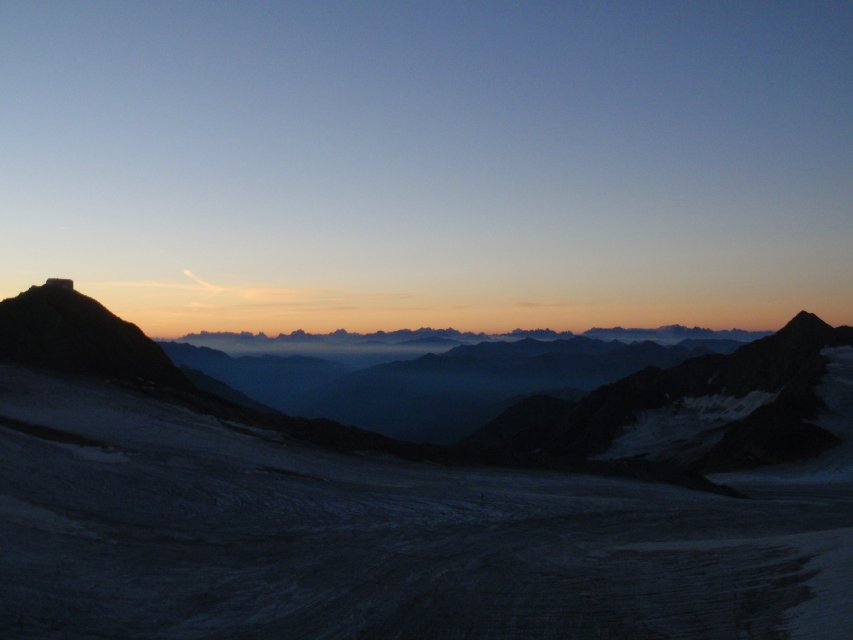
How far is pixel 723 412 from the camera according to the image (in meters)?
69.6

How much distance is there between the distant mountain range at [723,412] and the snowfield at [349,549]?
91.1 feet

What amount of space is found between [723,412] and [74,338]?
59.0 m

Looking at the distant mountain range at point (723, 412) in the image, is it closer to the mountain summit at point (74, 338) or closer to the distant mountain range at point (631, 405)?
the distant mountain range at point (631, 405)

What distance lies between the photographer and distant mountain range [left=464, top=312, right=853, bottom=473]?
5156 cm

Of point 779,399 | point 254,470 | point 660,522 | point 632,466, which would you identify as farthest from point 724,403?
point 254,470

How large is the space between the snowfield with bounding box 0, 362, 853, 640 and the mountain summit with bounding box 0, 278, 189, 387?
545cm

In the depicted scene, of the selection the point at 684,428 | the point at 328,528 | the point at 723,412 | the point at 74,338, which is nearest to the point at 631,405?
the point at 684,428

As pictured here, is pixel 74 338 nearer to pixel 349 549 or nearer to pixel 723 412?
pixel 349 549

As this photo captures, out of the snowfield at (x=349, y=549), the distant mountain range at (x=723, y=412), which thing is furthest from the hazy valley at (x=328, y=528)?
the distant mountain range at (x=723, y=412)

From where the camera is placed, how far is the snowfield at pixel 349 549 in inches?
448

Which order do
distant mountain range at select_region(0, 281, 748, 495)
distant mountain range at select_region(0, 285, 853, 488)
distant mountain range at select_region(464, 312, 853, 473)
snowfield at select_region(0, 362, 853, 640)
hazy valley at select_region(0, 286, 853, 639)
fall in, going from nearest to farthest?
snowfield at select_region(0, 362, 853, 640), hazy valley at select_region(0, 286, 853, 639), distant mountain range at select_region(0, 281, 748, 495), distant mountain range at select_region(0, 285, 853, 488), distant mountain range at select_region(464, 312, 853, 473)

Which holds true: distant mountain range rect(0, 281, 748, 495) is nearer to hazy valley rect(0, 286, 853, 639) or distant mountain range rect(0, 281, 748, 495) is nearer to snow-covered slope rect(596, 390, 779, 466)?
hazy valley rect(0, 286, 853, 639)

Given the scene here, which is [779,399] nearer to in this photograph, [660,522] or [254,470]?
[660,522]

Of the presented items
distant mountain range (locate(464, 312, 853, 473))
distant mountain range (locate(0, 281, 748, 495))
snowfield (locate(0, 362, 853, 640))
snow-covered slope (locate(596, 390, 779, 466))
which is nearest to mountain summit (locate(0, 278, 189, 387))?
distant mountain range (locate(0, 281, 748, 495))
